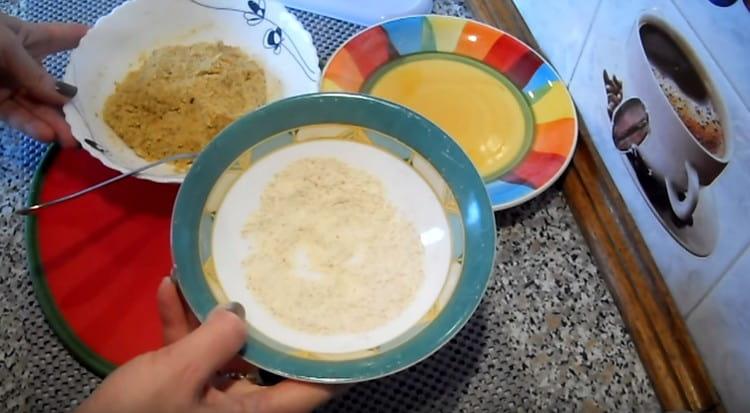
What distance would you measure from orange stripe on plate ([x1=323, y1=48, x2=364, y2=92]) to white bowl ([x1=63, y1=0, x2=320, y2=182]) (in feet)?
0.08

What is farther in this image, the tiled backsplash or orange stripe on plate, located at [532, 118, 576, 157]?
orange stripe on plate, located at [532, 118, 576, 157]

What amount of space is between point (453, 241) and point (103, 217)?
13.6 inches

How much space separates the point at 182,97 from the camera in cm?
68

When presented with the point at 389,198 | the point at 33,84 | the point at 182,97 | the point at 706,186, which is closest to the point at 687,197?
the point at 706,186

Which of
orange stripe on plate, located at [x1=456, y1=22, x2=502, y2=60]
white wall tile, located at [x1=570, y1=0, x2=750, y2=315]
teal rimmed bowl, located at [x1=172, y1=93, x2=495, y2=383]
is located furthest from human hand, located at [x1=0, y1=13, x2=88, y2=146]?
white wall tile, located at [x1=570, y1=0, x2=750, y2=315]

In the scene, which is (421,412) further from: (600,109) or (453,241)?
(600,109)

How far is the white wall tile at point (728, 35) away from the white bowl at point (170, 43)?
35cm

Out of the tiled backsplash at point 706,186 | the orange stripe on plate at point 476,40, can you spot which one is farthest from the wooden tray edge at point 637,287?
the orange stripe on plate at point 476,40

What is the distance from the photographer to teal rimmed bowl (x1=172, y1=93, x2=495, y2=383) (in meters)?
0.49

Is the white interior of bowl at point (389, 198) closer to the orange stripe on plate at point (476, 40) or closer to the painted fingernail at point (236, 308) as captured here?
the painted fingernail at point (236, 308)

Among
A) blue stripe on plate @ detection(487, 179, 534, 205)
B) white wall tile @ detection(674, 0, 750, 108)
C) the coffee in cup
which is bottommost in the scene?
blue stripe on plate @ detection(487, 179, 534, 205)

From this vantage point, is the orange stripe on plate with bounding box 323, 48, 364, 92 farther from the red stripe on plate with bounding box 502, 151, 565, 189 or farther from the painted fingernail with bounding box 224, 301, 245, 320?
the painted fingernail with bounding box 224, 301, 245, 320

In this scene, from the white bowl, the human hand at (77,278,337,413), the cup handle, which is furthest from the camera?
the white bowl

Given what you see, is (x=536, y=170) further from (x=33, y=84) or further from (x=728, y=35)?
(x=33, y=84)
